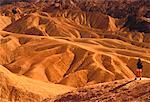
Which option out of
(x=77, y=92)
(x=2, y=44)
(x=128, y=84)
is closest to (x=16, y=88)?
(x=77, y=92)

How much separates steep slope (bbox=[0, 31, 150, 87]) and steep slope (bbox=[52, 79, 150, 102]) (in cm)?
7822

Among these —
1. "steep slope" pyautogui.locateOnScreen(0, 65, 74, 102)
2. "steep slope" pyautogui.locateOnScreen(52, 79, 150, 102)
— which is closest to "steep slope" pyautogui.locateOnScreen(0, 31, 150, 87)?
"steep slope" pyautogui.locateOnScreen(0, 65, 74, 102)

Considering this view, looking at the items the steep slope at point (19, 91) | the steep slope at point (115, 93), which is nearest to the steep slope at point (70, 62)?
the steep slope at point (19, 91)

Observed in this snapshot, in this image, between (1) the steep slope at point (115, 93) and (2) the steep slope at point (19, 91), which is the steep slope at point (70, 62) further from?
(1) the steep slope at point (115, 93)

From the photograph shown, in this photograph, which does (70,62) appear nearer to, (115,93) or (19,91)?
(19,91)

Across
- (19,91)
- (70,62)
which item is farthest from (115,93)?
(70,62)

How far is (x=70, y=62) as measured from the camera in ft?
418

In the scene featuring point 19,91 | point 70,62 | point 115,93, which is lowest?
point 70,62

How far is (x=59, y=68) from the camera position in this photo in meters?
122

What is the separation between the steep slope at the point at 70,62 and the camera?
11288 centimetres

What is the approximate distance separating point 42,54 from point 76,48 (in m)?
11.0

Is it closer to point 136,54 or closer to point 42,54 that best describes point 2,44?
point 42,54

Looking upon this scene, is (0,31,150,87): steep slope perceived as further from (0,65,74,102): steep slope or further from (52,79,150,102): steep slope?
(52,79,150,102): steep slope

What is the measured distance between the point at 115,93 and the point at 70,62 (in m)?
101
